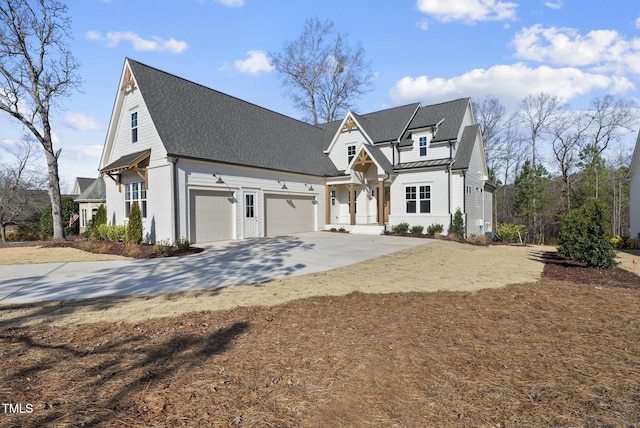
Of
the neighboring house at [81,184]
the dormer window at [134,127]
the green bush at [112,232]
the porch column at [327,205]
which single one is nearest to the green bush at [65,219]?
the green bush at [112,232]

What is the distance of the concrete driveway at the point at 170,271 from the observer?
22.6ft

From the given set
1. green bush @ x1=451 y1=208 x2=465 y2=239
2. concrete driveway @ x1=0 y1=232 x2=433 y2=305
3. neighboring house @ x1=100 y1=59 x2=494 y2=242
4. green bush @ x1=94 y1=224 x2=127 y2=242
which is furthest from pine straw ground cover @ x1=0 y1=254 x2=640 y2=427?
green bush @ x1=451 y1=208 x2=465 y2=239

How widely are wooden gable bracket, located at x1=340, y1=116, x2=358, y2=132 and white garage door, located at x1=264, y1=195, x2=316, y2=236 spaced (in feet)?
19.0

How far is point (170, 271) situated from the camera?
8938mm

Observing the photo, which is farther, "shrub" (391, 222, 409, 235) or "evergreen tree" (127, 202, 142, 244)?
"shrub" (391, 222, 409, 235)

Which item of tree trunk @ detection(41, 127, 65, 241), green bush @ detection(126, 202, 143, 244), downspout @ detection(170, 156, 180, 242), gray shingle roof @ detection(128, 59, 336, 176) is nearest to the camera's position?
green bush @ detection(126, 202, 143, 244)

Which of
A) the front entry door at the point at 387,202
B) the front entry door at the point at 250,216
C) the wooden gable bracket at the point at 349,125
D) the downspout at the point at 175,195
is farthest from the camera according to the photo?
the wooden gable bracket at the point at 349,125

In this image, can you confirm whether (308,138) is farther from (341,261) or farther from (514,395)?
(514,395)

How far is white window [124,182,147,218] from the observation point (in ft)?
51.3

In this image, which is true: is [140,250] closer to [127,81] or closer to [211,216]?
[211,216]

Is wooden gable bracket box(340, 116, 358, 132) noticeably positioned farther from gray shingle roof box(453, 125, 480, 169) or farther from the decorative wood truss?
the decorative wood truss

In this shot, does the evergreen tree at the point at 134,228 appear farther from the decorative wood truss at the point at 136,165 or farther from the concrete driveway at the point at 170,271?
the concrete driveway at the point at 170,271

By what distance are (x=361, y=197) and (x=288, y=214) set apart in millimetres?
5834

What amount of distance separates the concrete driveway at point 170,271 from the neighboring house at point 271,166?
3.45m
